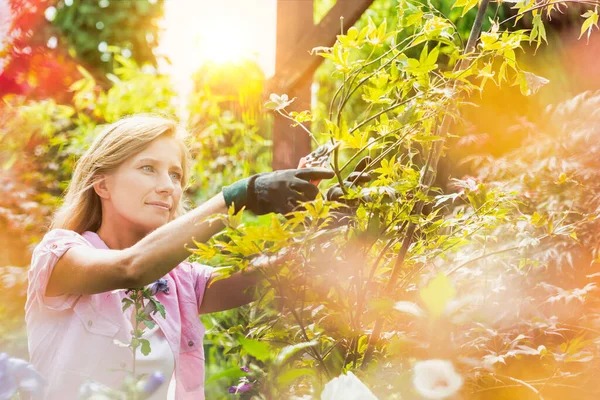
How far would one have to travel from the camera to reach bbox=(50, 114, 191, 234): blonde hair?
1.53 metres

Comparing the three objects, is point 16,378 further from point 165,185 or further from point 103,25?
point 103,25

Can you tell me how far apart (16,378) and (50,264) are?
399 mm

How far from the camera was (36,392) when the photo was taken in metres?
1.03

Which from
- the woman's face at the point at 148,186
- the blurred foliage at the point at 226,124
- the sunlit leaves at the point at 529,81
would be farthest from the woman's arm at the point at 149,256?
the blurred foliage at the point at 226,124

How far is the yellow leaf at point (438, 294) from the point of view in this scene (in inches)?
28.9

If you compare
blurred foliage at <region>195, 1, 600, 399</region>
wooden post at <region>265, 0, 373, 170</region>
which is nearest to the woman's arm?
blurred foliage at <region>195, 1, 600, 399</region>

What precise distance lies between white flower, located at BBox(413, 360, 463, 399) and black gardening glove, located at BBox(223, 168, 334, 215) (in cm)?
34

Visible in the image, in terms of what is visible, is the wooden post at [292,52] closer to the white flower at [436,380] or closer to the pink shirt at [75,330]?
the pink shirt at [75,330]

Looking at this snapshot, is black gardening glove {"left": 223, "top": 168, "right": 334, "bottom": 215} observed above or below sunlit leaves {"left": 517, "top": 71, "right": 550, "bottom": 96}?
below

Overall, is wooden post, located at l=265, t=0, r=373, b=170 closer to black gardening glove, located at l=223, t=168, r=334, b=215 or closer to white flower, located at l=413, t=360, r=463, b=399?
black gardening glove, located at l=223, t=168, r=334, b=215

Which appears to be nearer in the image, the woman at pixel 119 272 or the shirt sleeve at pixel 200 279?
the woman at pixel 119 272

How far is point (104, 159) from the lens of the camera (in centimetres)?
154

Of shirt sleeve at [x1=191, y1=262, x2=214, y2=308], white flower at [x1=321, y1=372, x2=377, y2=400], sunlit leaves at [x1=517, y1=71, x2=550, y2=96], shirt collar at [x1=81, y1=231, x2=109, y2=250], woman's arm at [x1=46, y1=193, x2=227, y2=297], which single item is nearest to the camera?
white flower at [x1=321, y1=372, x2=377, y2=400]

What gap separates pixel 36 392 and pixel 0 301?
273cm
